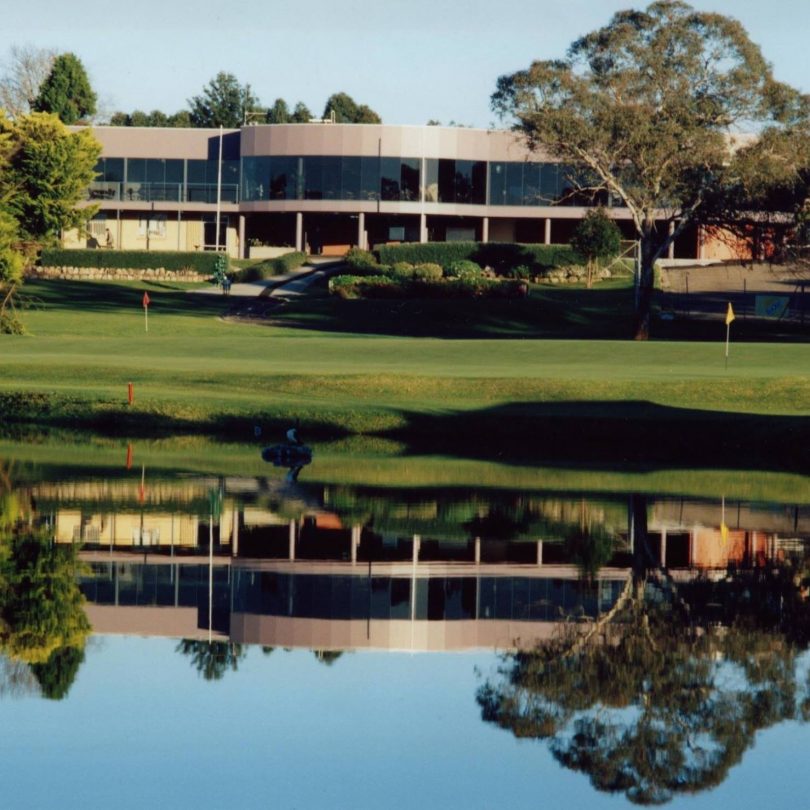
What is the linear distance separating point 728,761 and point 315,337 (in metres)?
48.0

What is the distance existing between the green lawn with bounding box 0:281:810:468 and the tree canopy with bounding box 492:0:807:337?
7851 mm

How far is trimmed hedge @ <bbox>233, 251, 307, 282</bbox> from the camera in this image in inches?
3152

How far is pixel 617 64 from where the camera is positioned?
58.1 metres

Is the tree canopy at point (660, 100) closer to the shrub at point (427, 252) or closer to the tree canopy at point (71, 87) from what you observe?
the shrub at point (427, 252)

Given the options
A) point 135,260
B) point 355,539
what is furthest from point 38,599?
point 135,260

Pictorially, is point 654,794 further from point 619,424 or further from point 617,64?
point 617,64

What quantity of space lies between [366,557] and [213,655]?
5.43 meters

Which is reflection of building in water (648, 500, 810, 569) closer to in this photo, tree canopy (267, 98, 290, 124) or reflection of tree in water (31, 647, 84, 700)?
reflection of tree in water (31, 647, 84, 700)

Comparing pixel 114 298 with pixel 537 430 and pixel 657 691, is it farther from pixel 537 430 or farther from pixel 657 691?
pixel 657 691

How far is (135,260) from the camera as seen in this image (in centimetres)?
8456

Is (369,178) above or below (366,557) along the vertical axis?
above

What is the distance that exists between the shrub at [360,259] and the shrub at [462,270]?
367cm

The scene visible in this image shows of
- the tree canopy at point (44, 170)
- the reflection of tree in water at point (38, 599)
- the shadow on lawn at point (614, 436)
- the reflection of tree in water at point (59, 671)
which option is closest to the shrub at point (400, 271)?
the tree canopy at point (44, 170)

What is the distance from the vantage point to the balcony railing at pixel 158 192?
94.9 m
